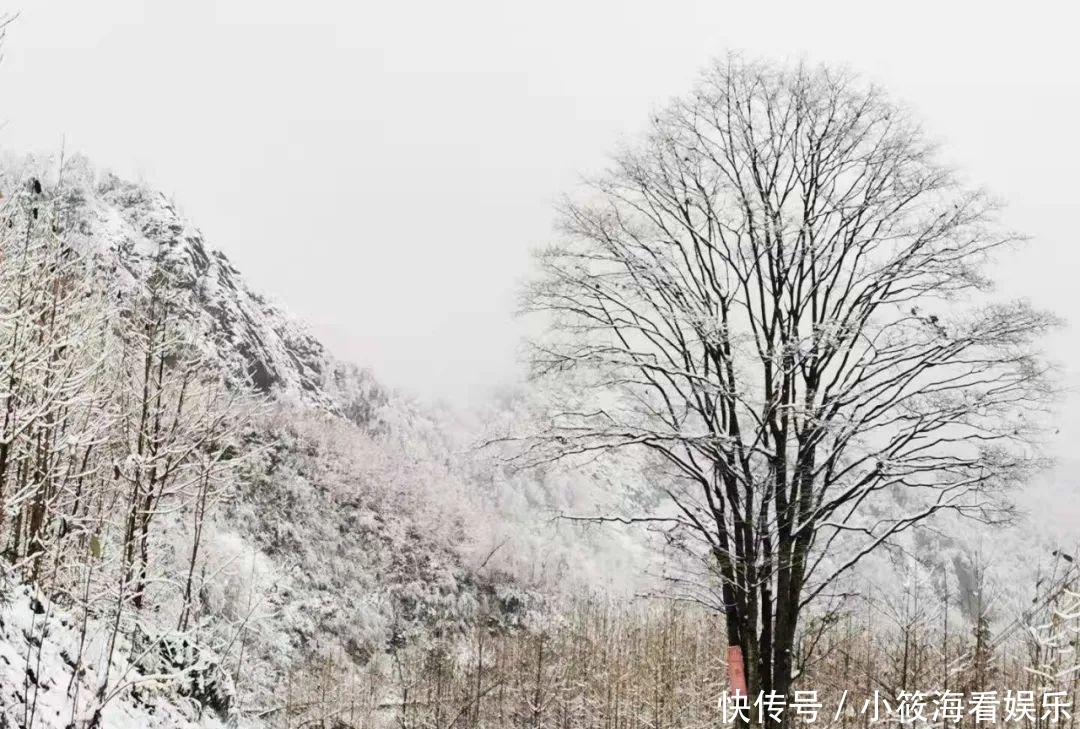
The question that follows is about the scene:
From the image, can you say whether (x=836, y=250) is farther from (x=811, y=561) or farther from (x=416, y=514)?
(x=416, y=514)

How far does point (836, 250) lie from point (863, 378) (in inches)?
60.3

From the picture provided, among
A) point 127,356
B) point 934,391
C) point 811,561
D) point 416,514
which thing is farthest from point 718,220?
point 416,514

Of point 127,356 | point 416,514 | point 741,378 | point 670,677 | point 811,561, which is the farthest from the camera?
point 416,514

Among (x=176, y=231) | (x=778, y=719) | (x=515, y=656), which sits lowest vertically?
(x=515, y=656)

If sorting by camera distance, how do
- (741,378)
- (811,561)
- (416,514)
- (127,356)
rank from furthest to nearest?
(416,514) < (127,356) < (811,561) < (741,378)

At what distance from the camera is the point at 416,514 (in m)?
63.3

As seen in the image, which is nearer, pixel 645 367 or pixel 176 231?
pixel 645 367

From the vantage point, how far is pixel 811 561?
8883 millimetres

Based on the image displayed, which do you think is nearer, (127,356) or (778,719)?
(778,719)

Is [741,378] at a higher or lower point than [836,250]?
lower

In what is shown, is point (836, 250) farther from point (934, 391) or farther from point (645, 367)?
point (645, 367)

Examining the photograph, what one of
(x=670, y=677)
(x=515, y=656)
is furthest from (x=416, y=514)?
(x=670, y=677)

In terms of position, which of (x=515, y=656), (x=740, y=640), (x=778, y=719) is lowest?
(x=515, y=656)

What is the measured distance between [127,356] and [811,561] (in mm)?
11683
